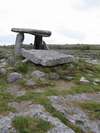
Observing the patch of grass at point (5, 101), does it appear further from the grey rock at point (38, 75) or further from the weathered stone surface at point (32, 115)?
the grey rock at point (38, 75)

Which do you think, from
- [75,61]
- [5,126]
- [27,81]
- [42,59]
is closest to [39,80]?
[27,81]

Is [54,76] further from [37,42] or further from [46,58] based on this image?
[37,42]

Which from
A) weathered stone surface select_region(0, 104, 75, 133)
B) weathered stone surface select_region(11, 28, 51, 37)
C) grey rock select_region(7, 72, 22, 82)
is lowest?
grey rock select_region(7, 72, 22, 82)

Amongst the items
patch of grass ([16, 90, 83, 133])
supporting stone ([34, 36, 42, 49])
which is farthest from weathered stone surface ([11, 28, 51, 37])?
patch of grass ([16, 90, 83, 133])

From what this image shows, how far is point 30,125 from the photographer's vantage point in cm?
1027

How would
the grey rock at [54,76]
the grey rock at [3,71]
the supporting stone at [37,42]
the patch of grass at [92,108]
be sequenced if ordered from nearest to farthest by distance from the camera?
the patch of grass at [92,108] → the grey rock at [54,76] → the grey rock at [3,71] → the supporting stone at [37,42]

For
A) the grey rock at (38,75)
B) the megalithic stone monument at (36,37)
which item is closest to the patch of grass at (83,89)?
the grey rock at (38,75)

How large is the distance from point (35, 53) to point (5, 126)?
8.07m

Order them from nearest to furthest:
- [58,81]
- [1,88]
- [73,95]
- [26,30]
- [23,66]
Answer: [73,95], [1,88], [58,81], [23,66], [26,30]

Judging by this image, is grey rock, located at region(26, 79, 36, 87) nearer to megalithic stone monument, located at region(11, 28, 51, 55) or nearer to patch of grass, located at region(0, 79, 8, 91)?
patch of grass, located at region(0, 79, 8, 91)

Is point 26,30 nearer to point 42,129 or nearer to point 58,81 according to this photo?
point 58,81

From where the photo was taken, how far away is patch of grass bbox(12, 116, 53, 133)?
10008 millimetres

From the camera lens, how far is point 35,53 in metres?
17.9

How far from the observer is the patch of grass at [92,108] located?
1177 cm
